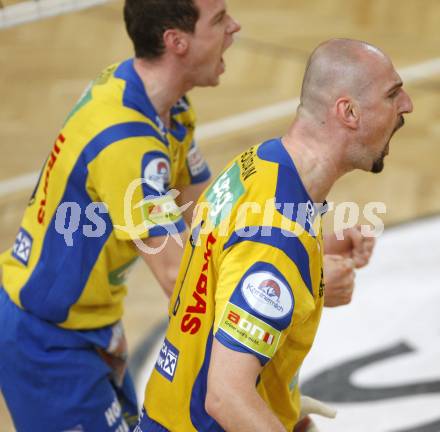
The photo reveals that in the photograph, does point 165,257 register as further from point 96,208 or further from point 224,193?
point 224,193

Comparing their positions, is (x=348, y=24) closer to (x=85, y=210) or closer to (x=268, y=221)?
(x=85, y=210)

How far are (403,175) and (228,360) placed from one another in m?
5.30

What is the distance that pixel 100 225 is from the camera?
4051 millimetres

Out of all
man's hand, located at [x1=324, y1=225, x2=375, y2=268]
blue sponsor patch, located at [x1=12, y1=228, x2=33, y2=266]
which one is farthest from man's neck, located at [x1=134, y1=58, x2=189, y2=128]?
man's hand, located at [x1=324, y1=225, x2=375, y2=268]

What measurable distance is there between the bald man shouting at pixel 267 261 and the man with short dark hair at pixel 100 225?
1.44 feet

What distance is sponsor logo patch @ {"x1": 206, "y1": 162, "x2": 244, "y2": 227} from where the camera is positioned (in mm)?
3273

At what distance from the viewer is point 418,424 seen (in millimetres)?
5473

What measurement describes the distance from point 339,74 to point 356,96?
0.09 metres

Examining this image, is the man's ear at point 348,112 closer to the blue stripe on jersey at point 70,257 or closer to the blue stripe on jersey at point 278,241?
the blue stripe on jersey at point 278,241

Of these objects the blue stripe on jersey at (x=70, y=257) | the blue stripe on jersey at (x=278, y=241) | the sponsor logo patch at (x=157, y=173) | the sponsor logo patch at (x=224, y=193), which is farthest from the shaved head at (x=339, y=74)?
the blue stripe on jersey at (x=70, y=257)

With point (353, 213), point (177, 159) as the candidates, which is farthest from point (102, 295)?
point (353, 213)

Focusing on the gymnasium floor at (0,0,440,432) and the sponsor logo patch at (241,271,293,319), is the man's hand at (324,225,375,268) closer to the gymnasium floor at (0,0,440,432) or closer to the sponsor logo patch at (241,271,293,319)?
the sponsor logo patch at (241,271,293,319)

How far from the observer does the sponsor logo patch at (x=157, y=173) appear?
3906mm

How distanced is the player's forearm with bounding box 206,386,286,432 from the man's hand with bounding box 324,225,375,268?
113cm
